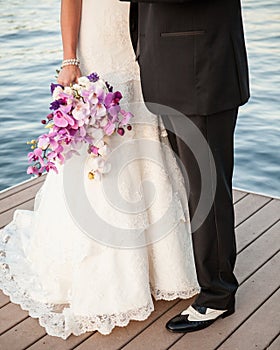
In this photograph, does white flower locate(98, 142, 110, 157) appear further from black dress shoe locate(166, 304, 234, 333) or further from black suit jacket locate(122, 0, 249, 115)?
black dress shoe locate(166, 304, 234, 333)

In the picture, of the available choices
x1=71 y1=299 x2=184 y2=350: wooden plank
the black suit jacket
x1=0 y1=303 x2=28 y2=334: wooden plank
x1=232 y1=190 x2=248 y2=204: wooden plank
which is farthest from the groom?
x1=232 y1=190 x2=248 y2=204: wooden plank

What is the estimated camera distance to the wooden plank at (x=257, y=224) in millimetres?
3035

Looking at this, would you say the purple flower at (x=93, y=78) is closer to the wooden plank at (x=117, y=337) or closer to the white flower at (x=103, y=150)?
the white flower at (x=103, y=150)

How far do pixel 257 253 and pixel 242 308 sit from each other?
1.39 ft

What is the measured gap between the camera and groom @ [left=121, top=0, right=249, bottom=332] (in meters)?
2.09

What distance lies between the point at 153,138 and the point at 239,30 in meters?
0.52

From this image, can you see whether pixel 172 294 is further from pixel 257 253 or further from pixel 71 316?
pixel 257 253

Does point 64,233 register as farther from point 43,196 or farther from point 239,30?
point 239,30

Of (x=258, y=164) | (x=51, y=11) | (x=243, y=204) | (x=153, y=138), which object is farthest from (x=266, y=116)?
(x=51, y=11)

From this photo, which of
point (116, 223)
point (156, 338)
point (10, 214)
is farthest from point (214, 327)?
point (10, 214)

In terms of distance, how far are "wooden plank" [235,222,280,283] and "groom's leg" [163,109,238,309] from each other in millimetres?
321

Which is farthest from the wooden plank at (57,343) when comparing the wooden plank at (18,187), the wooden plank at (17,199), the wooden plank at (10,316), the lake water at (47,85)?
the lake water at (47,85)

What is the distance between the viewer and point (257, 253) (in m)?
2.92

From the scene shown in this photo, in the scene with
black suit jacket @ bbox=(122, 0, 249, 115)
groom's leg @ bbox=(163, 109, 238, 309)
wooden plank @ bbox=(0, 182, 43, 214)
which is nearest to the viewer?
black suit jacket @ bbox=(122, 0, 249, 115)
